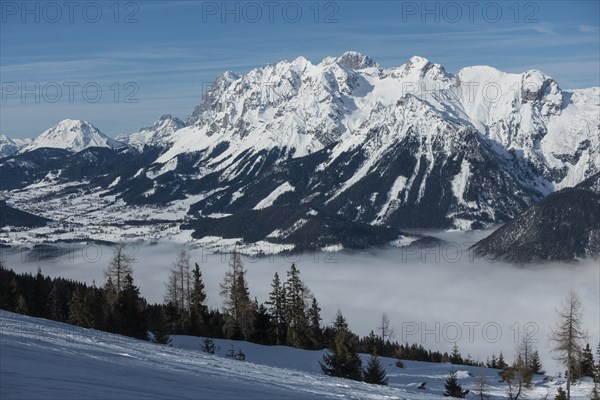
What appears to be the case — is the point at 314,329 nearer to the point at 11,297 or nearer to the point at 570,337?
the point at 570,337

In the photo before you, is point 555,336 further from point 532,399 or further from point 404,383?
point 404,383

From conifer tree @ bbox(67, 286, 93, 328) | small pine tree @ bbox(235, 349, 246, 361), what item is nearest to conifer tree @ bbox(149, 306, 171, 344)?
small pine tree @ bbox(235, 349, 246, 361)

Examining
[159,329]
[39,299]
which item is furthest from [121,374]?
[39,299]

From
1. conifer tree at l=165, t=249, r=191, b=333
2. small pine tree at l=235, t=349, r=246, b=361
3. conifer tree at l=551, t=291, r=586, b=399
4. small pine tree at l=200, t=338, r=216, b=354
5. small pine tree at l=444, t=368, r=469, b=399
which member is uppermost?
conifer tree at l=165, t=249, r=191, b=333

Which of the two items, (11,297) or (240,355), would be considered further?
(11,297)

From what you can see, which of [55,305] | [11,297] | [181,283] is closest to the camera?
[11,297]

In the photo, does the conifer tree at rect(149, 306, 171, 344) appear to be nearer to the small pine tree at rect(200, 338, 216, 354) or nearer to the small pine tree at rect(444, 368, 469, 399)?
the small pine tree at rect(200, 338, 216, 354)

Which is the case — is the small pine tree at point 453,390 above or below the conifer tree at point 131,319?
below

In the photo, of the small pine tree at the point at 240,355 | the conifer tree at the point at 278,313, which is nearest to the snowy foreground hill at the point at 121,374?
the small pine tree at the point at 240,355

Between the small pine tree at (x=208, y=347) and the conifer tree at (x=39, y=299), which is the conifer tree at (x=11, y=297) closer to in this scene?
the conifer tree at (x=39, y=299)

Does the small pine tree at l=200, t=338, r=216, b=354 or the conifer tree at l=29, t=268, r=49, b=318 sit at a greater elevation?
the conifer tree at l=29, t=268, r=49, b=318

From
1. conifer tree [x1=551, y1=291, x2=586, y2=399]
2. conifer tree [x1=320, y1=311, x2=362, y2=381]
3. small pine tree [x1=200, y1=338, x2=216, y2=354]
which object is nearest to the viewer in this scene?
conifer tree [x1=320, y1=311, x2=362, y2=381]

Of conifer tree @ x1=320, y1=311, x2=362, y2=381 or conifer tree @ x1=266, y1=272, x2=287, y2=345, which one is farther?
conifer tree @ x1=266, y1=272, x2=287, y2=345

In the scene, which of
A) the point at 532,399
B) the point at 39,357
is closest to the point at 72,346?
the point at 39,357
